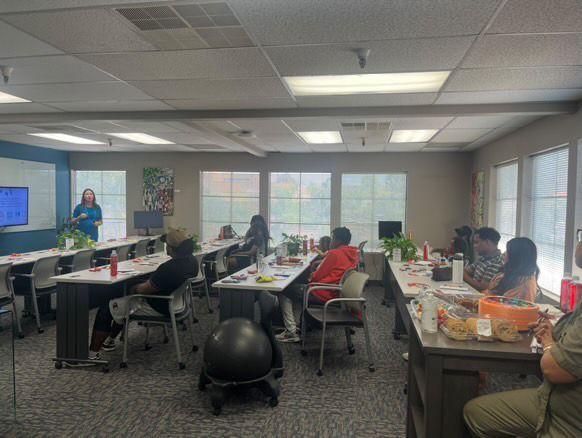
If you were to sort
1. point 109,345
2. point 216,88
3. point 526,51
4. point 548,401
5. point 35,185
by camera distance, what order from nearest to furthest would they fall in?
point 548,401 < point 526,51 < point 216,88 < point 109,345 < point 35,185

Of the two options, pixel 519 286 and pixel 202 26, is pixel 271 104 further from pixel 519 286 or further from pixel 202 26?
pixel 519 286

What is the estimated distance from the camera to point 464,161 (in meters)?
7.52

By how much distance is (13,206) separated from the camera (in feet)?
23.5

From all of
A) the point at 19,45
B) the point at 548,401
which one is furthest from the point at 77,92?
the point at 548,401

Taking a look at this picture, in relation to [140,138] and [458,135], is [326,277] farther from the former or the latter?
[140,138]

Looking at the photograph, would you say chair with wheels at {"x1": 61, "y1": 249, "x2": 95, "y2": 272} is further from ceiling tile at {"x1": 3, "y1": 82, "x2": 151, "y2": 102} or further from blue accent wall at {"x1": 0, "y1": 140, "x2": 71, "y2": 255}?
blue accent wall at {"x1": 0, "y1": 140, "x2": 71, "y2": 255}

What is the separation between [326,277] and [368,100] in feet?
5.87

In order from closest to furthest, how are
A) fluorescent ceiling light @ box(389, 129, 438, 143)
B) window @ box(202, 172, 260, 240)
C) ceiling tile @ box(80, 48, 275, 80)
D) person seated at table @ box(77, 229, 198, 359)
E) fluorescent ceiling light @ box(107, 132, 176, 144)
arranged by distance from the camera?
1. ceiling tile @ box(80, 48, 275, 80)
2. person seated at table @ box(77, 229, 198, 359)
3. fluorescent ceiling light @ box(389, 129, 438, 143)
4. fluorescent ceiling light @ box(107, 132, 176, 144)
5. window @ box(202, 172, 260, 240)

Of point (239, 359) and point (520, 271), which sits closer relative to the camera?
point (239, 359)

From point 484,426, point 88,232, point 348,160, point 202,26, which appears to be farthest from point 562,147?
point 88,232

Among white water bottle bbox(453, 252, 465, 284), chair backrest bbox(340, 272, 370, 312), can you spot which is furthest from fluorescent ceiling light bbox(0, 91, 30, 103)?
white water bottle bbox(453, 252, 465, 284)

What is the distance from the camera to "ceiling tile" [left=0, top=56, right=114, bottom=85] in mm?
2980

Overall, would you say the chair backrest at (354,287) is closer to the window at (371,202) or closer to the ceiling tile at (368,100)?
the ceiling tile at (368,100)

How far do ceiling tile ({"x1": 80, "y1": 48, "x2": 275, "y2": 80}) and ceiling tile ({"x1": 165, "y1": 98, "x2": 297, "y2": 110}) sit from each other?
2.57ft
